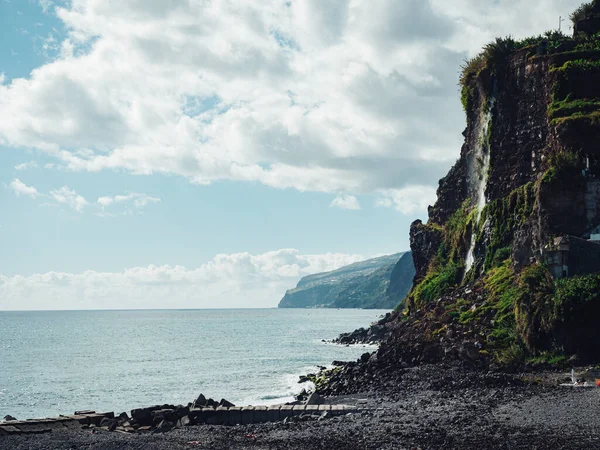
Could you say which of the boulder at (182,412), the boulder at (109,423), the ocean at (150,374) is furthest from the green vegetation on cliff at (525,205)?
the boulder at (109,423)

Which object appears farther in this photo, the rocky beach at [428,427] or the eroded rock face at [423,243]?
the eroded rock face at [423,243]

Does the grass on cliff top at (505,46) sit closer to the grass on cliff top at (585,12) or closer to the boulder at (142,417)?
the grass on cliff top at (585,12)

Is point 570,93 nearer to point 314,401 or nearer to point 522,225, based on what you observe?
point 522,225

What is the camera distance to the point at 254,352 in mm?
88125

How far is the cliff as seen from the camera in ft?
123

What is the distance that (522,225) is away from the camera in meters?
47.9

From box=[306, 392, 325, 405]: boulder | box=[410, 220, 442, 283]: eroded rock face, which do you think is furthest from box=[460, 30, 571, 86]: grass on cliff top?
box=[306, 392, 325, 405]: boulder

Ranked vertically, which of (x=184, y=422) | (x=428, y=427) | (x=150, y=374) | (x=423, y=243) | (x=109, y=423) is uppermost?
(x=423, y=243)

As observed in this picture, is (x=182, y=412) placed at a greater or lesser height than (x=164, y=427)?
greater

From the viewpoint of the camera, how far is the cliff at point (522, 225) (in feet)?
123

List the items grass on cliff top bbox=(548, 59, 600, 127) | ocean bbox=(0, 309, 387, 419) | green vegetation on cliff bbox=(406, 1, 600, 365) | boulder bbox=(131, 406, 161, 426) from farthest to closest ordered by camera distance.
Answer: ocean bbox=(0, 309, 387, 419)
grass on cliff top bbox=(548, 59, 600, 127)
green vegetation on cliff bbox=(406, 1, 600, 365)
boulder bbox=(131, 406, 161, 426)

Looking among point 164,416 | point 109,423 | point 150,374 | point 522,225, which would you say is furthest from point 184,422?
point 150,374

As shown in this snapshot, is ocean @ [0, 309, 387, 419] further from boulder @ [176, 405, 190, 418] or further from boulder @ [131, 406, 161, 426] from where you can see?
boulder @ [131, 406, 161, 426]

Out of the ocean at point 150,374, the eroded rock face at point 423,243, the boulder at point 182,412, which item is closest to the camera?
the boulder at point 182,412
